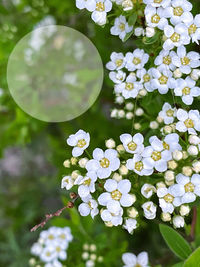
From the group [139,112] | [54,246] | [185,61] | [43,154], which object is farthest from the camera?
[43,154]

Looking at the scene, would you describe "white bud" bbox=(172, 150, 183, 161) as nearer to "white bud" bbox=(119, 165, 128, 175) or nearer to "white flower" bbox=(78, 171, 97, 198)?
"white bud" bbox=(119, 165, 128, 175)

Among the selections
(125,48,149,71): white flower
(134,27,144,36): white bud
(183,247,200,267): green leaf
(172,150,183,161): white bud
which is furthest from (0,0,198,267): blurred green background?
(183,247,200,267): green leaf

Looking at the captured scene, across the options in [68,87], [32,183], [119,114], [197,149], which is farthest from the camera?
[32,183]

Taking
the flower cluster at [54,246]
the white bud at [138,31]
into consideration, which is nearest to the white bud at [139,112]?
the white bud at [138,31]

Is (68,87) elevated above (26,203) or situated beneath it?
elevated above

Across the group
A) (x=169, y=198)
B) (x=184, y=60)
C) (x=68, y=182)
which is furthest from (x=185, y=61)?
(x=68, y=182)

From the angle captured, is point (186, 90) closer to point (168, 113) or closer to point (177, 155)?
point (168, 113)

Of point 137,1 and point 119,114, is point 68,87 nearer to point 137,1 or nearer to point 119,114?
point 119,114

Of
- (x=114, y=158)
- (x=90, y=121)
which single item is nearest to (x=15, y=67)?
(x=90, y=121)
